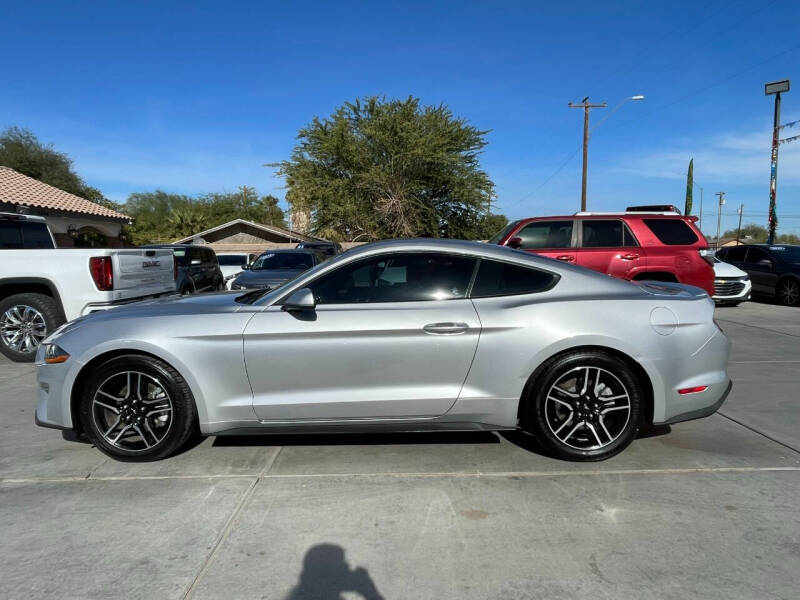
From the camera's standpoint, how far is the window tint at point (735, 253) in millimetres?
14539

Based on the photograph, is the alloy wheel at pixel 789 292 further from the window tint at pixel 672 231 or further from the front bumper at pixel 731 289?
the window tint at pixel 672 231

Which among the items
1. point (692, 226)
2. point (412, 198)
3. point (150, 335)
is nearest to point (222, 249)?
point (412, 198)

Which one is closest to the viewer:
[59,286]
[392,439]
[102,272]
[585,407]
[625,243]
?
[585,407]

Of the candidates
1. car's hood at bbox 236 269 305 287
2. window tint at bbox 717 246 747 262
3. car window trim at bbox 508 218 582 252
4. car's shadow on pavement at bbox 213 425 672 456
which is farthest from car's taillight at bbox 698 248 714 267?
window tint at bbox 717 246 747 262

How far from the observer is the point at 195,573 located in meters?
2.50

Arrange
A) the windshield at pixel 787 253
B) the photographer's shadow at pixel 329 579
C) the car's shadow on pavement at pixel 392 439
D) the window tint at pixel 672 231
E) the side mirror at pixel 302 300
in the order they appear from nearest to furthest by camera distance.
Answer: the photographer's shadow at pixel 329 579
the side mirror at pixel 302 300
the car's shadow on pavement at pixel 392 439
the window tint at pixel 672 231
the windshield at pixel 787 253

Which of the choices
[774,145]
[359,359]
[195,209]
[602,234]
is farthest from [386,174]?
[195,209]

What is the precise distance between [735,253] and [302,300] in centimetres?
1537

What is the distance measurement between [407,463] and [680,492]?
173 cm

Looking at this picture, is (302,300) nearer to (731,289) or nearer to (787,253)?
(731,289)

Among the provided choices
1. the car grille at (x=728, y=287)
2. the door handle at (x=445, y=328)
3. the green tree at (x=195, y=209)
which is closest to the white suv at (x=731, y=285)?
the car grille at (x=728, y=287)

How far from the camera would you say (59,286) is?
21.7 feet

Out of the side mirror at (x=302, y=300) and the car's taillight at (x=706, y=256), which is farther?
the car's taillight at (x=706, y=256)

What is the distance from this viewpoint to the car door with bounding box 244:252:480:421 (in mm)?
3445
